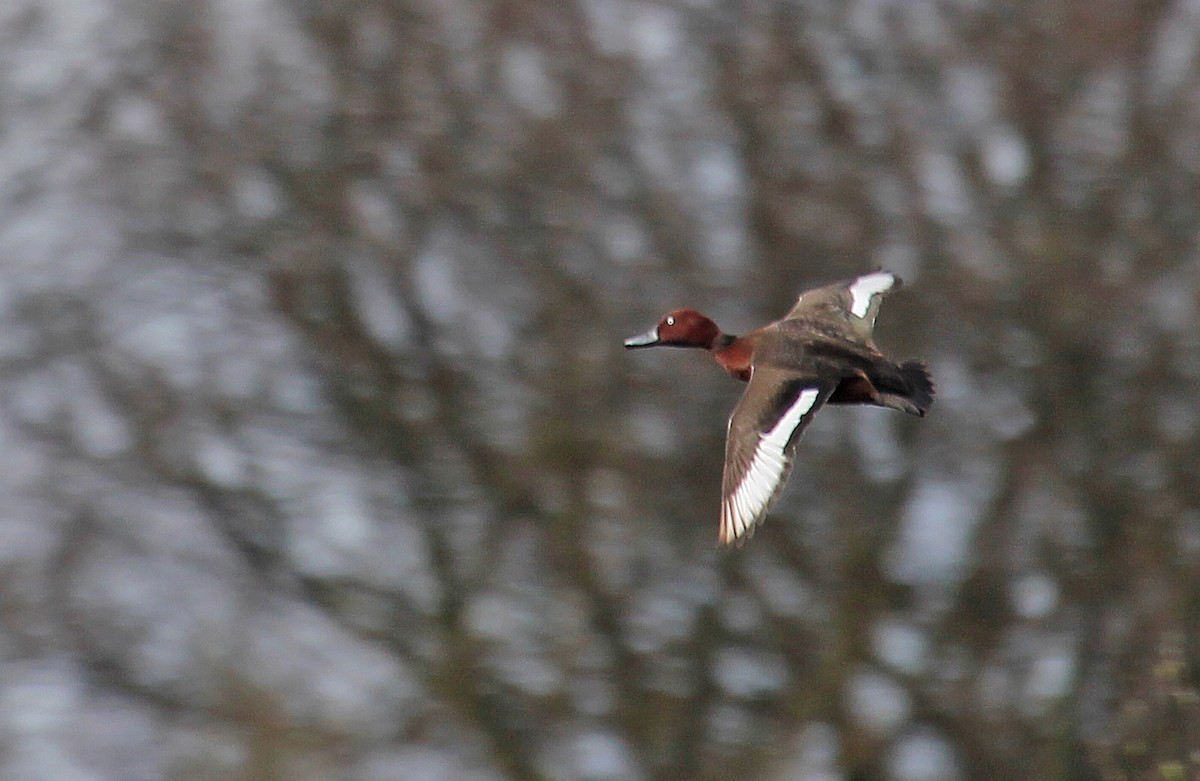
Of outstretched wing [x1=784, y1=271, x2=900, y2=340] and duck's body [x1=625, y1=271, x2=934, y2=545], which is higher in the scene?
outstretched wing [x1=784, y1=271, x2=900, y2=340]

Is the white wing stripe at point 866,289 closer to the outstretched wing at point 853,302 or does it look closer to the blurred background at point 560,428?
the outstretched wing at point 853,302

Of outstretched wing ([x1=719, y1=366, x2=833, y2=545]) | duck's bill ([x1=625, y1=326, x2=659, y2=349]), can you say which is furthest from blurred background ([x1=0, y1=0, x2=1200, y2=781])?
outstretched wing ([x1=719, y1=366, x2=833, y2=545])

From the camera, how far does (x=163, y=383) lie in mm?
10148

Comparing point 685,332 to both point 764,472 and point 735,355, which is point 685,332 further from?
point 764,472

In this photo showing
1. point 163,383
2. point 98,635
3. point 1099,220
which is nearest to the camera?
point 98,635

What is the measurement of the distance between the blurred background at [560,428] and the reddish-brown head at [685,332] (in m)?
4.03

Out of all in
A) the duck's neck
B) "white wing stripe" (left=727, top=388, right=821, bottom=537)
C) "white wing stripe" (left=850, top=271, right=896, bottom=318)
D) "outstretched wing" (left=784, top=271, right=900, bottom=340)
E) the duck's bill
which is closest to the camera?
"white wing stripe" (left=727, top=388, right=821, bottom=537)

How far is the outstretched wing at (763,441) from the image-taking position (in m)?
4.98

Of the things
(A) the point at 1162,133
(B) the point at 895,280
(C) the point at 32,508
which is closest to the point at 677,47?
(A) the point at 1162,133

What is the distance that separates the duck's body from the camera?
5.03 metres

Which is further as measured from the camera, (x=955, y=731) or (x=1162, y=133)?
(x=1162, y=133)

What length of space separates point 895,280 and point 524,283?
4475mm

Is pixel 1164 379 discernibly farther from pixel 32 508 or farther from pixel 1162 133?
pixel 32 508

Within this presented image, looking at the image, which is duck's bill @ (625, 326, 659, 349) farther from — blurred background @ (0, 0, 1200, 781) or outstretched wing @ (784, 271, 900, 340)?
blurred background @ (0, 0, 1200, 781)
